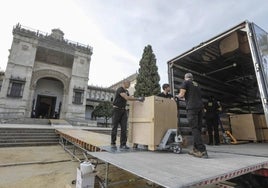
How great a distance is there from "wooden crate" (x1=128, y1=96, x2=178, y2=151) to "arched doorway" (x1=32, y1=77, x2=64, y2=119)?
62.1 feet

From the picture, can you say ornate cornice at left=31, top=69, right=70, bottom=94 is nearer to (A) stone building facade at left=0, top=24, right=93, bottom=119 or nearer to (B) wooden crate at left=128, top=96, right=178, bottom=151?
(A) stone building facade at left=0, top=24, right=93, bottom=119

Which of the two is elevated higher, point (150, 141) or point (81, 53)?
point (81, 53)

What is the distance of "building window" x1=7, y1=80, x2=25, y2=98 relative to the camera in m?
16.5

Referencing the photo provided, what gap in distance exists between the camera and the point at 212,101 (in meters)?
5.11

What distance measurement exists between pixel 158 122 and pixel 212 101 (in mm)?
2679

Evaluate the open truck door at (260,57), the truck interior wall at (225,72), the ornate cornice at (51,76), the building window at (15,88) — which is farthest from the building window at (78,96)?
the open truck door at (260,57)

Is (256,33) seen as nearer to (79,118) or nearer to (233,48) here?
(233,48)

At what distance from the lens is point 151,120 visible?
129 inches

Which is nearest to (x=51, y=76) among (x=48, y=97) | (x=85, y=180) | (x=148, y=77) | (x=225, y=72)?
(x=48, y=97)

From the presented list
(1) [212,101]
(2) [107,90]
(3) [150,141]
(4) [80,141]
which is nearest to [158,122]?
(3) [150,141]

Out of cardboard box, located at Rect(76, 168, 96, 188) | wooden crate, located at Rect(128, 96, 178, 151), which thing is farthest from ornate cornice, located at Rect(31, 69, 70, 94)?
cardboard box, located at Rect(76, 168, 96, 188)

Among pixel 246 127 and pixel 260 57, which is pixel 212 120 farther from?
pixel 260 57

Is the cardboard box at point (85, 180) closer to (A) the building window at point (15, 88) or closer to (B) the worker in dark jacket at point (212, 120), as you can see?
(B) the worker in dark jacket at point (212, 120)

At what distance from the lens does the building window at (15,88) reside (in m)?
16.5
